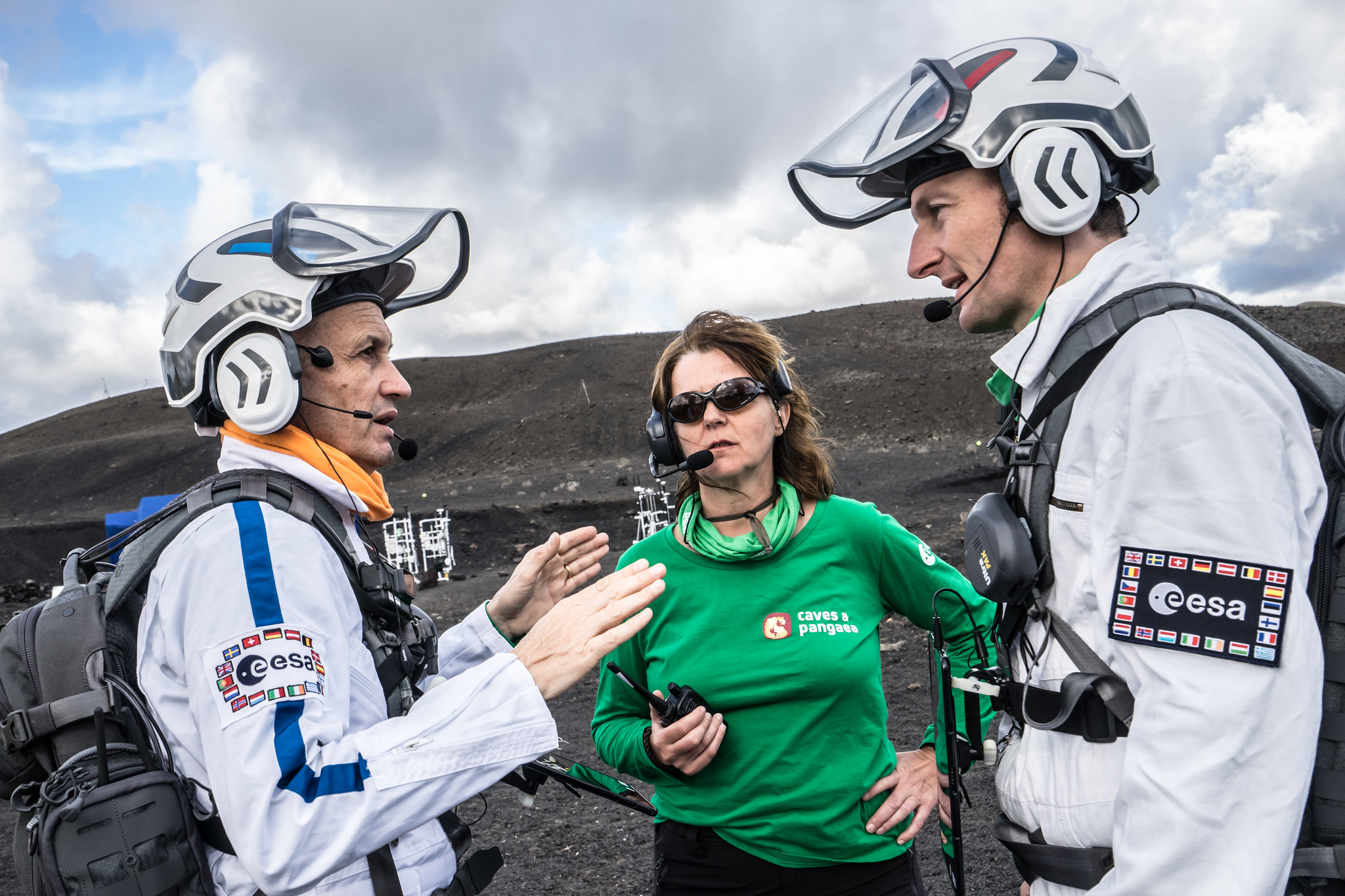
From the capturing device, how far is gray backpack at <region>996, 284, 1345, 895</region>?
150cm

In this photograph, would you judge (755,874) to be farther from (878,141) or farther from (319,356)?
(878,141)

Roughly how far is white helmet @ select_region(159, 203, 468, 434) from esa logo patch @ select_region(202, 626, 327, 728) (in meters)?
0.69

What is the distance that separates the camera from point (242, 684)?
5.48 feet

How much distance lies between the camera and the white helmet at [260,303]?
2.20 meters

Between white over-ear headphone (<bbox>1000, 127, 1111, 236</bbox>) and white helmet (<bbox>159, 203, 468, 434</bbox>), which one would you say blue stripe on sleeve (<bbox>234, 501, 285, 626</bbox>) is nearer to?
white helmet (<bbox>159, 203, 468, 434</bbox>)

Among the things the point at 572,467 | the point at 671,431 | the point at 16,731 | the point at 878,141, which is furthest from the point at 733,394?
the point at 572,467

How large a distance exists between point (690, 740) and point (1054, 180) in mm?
1723

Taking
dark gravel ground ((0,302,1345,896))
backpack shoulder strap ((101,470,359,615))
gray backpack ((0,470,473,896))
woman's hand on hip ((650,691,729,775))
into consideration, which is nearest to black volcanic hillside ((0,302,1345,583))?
dark gravel ground ((0,302,1345,896))

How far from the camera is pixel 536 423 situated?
119 ft

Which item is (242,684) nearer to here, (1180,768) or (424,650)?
(424,650)

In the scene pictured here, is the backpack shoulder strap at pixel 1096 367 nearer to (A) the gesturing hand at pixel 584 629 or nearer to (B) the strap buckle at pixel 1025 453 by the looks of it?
(B) the strap buckle at pixel 1025 453

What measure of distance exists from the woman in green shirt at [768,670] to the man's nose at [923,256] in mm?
936

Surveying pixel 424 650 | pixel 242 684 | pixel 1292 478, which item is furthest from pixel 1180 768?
pixel 424 650

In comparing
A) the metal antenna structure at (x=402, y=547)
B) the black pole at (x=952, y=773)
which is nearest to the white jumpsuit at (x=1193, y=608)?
the black pole at (x=952, y=773)
